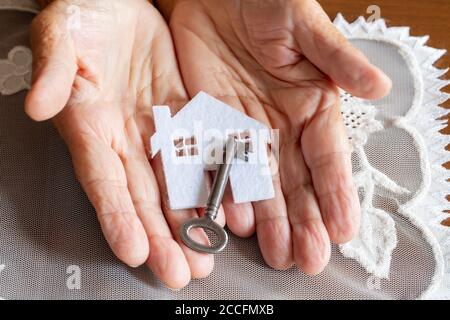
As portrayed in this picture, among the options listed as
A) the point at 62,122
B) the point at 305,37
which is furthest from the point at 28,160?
the point at 305,37

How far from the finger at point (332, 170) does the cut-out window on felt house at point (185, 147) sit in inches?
6.3

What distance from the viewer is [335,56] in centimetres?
83

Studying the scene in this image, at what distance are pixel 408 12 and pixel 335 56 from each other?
1.25ft

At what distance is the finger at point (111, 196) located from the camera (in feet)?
2.43

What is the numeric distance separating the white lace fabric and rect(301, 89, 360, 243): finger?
0.06 m

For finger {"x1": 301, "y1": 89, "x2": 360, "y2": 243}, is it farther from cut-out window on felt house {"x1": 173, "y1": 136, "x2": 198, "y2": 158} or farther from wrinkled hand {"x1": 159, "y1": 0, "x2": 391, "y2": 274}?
cut-out window on felt house {"x1": 173, "y1": 136, "x2": 198, "y2": 158}

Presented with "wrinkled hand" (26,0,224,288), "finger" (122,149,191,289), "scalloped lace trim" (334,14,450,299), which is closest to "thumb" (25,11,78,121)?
"wrinkled hand" (26,0,224,288)

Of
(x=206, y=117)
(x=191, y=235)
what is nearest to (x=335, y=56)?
(x=206, y=117)

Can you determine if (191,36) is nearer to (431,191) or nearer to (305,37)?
(305,37)

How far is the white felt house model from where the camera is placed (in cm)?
83

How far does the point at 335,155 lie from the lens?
0.82 meters

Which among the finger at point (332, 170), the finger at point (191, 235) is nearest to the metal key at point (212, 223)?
the finger at point (191, 235)

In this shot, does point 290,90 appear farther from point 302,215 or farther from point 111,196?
point 111,196

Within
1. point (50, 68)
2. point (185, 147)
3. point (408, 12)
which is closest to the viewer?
point (50, 68)
